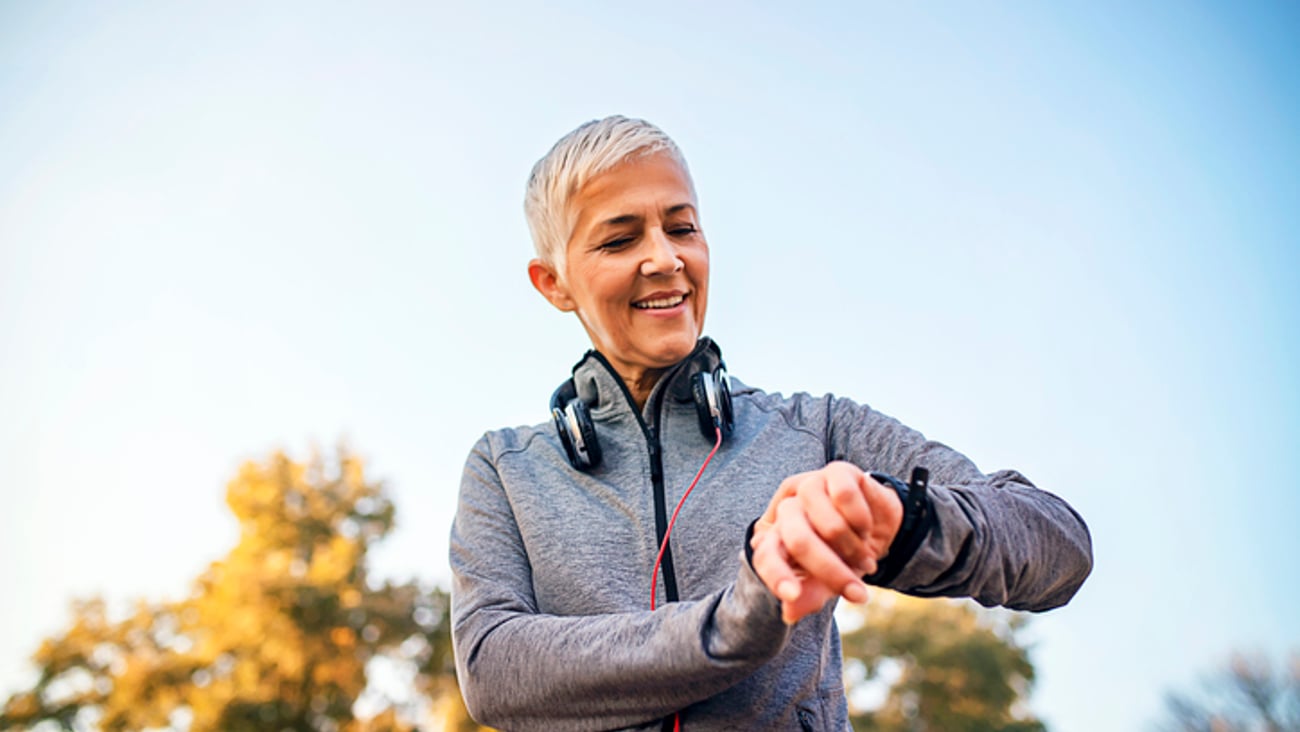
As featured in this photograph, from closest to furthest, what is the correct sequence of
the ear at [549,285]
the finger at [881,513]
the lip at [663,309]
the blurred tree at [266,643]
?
the finger at [881,513], the lip at [663,309], the ear at [549,285], the blurred tree at [266,643]

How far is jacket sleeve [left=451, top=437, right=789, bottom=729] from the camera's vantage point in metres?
1.48

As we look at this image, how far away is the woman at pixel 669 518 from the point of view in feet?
4.86

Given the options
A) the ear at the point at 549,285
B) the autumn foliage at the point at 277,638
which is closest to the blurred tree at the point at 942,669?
the autumn foliage at the point at 277,638

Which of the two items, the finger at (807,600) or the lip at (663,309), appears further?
the lip at (663,309)

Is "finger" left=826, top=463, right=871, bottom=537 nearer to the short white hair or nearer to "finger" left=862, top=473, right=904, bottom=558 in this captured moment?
"finger" left=862, top=473, right=904, bottom=558

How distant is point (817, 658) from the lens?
6.22 feet

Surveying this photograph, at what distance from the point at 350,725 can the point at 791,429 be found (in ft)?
71.9

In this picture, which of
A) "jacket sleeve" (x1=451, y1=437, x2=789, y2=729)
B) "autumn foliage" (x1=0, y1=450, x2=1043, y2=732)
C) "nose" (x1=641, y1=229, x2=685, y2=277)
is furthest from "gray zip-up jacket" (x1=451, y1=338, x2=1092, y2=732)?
"autumn foliage" (x1=0, y1=450, x2=1043, y2=732)

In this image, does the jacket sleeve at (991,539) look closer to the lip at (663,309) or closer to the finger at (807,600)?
the finger at (807,600)

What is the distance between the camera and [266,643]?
21391 mm

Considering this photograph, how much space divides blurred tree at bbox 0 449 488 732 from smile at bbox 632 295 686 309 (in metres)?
21.4

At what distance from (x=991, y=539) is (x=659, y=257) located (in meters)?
1.05

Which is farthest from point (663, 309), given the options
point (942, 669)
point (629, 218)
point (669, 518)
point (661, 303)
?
point (942, 669)

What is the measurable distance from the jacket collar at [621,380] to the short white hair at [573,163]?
0.27m
